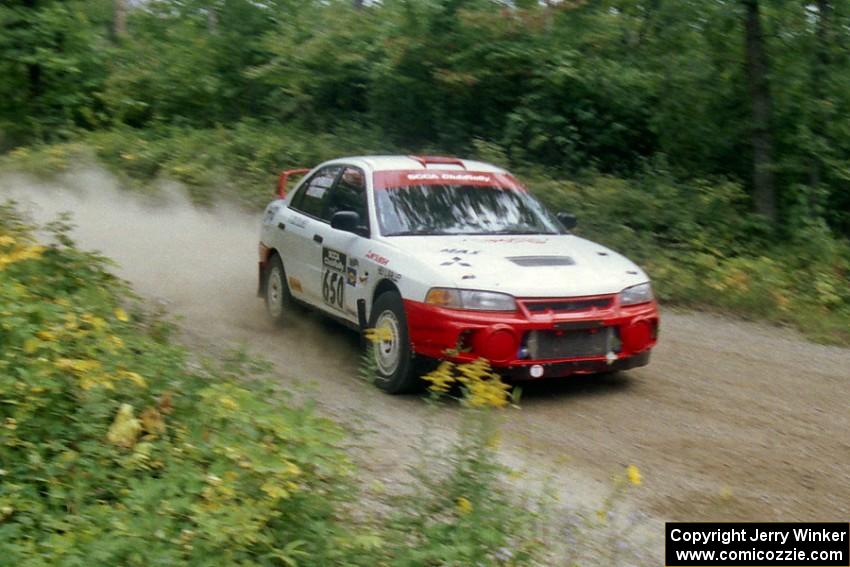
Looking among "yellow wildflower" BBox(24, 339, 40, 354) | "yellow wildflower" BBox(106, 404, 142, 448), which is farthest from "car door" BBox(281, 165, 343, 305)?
"yellow wildflower" BBox(106, 404, 142, 448)

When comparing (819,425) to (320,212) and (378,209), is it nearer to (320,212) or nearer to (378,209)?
(378,209)

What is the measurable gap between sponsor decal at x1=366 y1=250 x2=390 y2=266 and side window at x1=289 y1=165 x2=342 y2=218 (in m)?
1.54

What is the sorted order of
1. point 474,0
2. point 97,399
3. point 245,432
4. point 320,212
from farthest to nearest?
point 474,0 → point 320,212 → point 97,399 → point 245,432

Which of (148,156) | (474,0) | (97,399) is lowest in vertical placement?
(148,156)

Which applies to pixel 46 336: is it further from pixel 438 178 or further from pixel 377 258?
pixel 438 178

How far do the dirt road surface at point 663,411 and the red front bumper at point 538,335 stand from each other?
0.32m

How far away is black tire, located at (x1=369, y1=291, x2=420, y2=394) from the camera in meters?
7.86

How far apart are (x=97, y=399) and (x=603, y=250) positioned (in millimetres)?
4583

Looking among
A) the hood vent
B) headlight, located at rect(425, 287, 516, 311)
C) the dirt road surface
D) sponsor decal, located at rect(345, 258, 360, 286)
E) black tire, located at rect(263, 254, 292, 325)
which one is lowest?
black tire, located at rect(263, 254, 292, 325)

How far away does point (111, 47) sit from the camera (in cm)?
2423

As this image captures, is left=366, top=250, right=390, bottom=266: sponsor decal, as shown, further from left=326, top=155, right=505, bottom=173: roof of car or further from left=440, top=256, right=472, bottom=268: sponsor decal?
left=326, top=155, right=505, bottom=173: roof of car

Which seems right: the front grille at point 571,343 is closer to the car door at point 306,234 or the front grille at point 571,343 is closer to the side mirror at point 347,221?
the side mirror at point 347,221

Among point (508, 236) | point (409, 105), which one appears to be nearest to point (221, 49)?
point (409, 105)

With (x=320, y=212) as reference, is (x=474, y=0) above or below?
above
